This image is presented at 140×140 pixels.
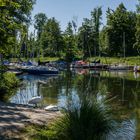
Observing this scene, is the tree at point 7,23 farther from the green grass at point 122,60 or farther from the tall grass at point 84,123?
the green grass at point 122,60

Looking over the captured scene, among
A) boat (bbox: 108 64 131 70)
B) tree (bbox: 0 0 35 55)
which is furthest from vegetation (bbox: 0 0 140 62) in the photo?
tree (bbox: 0 0 35 55)

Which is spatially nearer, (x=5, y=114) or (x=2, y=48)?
(x=5, y=114)

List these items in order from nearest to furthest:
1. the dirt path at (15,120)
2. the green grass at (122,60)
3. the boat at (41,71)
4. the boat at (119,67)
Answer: the dirt path at (15,120), the boat at (41,71), the boat at (119,67), the green grass at (122,60)

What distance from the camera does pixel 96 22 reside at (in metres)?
146

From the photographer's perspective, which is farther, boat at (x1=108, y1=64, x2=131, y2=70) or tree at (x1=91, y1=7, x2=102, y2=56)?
tree at (x1=91, y1=7, x2=102, y2=56)

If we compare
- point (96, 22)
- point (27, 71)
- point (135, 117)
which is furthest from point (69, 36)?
point (135, 117)

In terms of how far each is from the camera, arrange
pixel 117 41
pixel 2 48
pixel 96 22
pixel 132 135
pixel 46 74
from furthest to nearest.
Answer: pixel 96 22 < pixel 117 41 < pixel 46 74 < pixel 2 48 < pixel 132 135

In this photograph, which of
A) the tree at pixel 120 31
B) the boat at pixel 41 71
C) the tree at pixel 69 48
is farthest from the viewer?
the tree at pixel 69 48

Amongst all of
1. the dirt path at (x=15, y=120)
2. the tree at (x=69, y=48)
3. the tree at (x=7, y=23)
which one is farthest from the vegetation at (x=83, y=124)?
the tree at (x=69, y=48)

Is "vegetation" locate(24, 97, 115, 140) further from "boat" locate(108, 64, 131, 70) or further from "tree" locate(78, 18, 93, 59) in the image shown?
"tree" locate(78, 18, 93, 59)

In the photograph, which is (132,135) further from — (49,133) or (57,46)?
(57,46)

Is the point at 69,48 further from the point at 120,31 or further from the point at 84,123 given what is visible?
the point at 84,123

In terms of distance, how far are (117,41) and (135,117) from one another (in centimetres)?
9875

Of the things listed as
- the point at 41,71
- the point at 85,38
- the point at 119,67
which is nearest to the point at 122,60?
the point at 119,67
